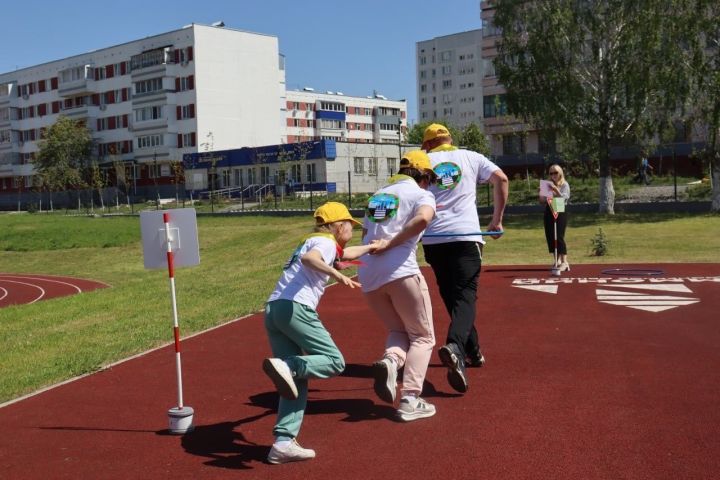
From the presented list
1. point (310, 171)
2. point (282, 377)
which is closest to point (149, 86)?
point (310, 171)

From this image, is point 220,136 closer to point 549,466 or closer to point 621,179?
point 621,179

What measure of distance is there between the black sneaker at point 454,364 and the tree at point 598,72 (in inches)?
1054

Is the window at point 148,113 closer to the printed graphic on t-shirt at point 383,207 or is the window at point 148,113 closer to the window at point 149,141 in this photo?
the window at point 149,141

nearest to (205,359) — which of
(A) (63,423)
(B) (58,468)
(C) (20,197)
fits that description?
(A) (63,423)

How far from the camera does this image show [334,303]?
38.9ft

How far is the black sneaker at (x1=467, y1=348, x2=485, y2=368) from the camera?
289 inches

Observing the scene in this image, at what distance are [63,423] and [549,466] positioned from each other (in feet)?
12.4

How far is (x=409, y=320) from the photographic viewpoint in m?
5.91

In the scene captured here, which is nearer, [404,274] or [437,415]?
[404,274]

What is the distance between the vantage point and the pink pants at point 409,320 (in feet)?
19.1

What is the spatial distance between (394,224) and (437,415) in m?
1.47

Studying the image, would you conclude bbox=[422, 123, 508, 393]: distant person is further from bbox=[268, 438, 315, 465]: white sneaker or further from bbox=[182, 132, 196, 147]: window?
bbox=[182, 132, 196, 147]: window

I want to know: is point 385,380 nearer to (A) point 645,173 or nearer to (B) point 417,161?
(B) point 417,161

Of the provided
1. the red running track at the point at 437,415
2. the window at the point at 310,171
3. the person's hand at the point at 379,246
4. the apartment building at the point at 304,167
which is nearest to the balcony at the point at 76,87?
the apartment building at the point at 304,167
